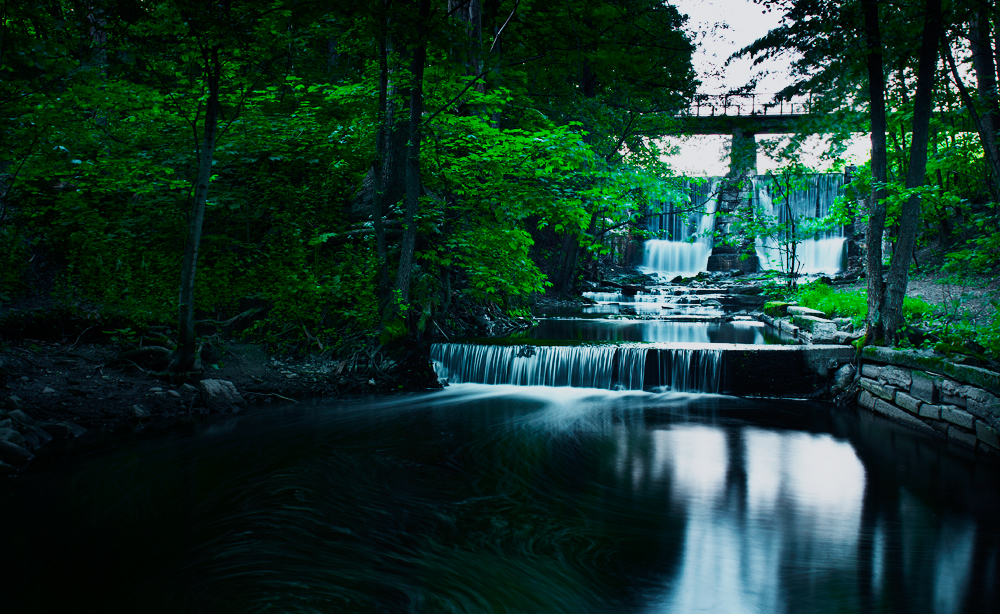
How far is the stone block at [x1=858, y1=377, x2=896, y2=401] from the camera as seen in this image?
21.7ft

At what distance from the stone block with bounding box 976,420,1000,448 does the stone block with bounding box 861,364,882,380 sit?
1674mm

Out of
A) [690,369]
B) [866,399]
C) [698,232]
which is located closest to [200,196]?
[690,369]

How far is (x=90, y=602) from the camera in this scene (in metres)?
3.03

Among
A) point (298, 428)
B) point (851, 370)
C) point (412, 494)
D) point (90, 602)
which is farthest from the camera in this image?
point (851, 370)

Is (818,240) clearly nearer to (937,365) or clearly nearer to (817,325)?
(817,325)

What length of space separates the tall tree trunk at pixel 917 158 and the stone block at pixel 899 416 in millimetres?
833

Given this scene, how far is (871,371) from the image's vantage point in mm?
7098

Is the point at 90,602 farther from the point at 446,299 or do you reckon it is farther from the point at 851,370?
the point at 851,370

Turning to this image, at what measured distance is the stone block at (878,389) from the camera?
6.62 m

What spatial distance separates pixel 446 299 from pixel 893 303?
22.8 ft

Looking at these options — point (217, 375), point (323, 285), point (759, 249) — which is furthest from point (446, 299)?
point (759, 249)

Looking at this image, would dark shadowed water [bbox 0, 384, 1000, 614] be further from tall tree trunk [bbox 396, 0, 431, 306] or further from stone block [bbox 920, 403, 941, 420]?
tall tree trunk [bbox 396, 0, 431, 306]

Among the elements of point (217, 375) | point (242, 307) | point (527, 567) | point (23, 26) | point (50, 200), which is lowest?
point (527, 567)

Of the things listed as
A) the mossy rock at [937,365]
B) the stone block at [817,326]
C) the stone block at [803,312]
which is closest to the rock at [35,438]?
the mossy rock at [937,365]
